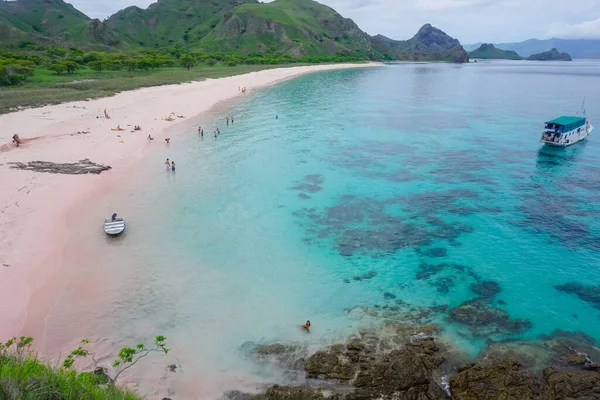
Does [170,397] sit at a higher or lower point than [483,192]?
lower

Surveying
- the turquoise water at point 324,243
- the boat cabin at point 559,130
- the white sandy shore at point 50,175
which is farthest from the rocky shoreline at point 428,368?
the boat cabin at point 559,130

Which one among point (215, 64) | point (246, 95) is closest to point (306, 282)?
point (246, 95)

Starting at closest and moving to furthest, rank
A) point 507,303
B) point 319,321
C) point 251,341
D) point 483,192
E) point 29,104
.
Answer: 1. point 251,341
2. point 319,321
3. point 507,303
4. point 483,192
5. point 29,104

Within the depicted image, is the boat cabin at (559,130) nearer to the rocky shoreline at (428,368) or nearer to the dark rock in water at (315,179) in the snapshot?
the dark rock in water at (315,179)

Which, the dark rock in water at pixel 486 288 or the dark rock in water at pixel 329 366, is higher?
the dark rock in water at pixel 486 288

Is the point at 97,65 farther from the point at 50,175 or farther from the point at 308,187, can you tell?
the point at 308,187

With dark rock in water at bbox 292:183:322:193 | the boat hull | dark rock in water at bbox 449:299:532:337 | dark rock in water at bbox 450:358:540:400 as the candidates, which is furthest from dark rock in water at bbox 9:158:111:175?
dark rock in water at bbox 450:358:540:400

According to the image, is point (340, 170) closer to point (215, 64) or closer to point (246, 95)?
point (246, 95)

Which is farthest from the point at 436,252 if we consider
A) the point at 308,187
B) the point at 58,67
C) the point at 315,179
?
the point at 58,67

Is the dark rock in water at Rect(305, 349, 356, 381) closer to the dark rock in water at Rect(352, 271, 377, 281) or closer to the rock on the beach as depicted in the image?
the rock on the beach
